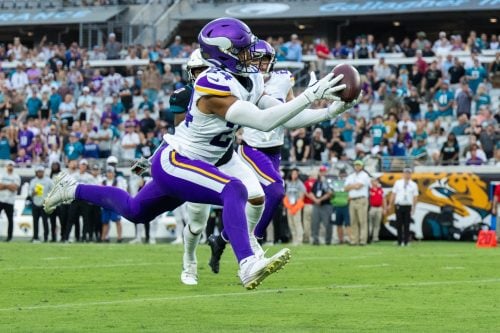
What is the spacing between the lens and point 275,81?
40.6ft

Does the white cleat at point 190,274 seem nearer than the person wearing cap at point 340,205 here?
Yes

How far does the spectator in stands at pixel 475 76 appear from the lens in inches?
997

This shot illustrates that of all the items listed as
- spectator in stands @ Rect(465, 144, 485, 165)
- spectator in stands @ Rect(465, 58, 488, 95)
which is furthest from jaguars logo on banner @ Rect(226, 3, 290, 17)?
spectator in stands @ Rect(465, 144, 485, 165)

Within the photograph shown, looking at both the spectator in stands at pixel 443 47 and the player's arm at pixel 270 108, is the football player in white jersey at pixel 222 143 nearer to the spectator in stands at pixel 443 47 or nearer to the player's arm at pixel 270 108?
the player's arm at pixel 270 108

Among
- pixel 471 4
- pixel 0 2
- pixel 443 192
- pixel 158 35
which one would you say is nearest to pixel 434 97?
pixel 443 192

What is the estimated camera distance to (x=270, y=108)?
26.8 ft

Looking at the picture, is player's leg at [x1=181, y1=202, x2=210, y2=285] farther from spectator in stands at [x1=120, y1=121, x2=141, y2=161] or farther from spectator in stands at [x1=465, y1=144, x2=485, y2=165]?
spectator in stands at [x1=120, y1=121, x2=141, y2=161]

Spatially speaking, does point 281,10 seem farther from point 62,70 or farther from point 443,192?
point 443,192

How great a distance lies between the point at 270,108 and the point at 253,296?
6.24 ft

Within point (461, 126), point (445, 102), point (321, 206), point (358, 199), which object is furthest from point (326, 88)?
point (445, 102)

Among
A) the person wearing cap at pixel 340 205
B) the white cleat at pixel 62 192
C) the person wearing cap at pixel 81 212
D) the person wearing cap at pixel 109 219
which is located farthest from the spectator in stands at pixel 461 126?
the white cleat at pixel 62 192

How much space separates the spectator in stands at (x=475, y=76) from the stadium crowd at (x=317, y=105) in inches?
0.8

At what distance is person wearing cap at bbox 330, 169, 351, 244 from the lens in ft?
73.0

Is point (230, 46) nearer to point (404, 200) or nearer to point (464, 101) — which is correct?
point (404, 200)
